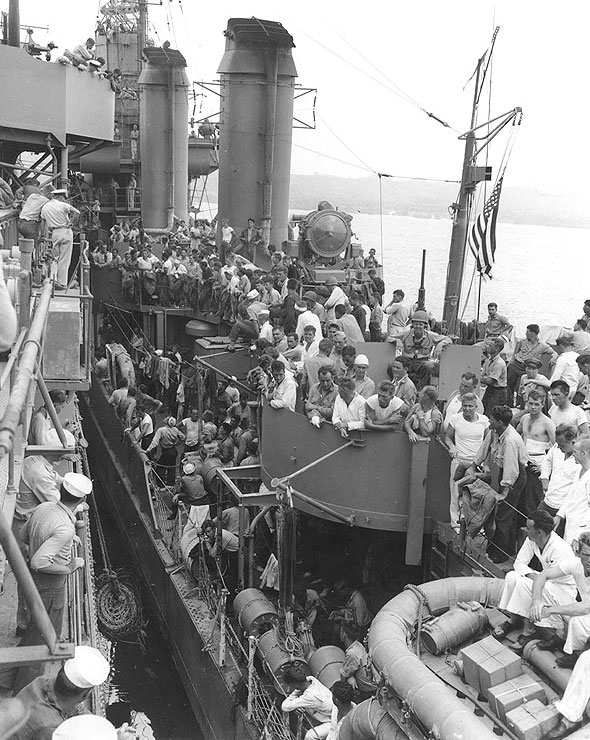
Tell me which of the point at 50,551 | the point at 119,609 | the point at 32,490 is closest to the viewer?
the point at 50,551

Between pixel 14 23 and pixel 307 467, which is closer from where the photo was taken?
pixel 307 467

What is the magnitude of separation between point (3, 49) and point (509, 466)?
57.5 feet

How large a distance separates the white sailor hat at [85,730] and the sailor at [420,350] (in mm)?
7898

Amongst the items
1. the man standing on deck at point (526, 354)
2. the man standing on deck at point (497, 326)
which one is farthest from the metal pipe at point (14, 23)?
the man standing on deck at point (526, 354)

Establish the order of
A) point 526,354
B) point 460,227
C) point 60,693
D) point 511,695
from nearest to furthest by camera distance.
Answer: point 60,693, point 511,695, point 526,354, point 460,227

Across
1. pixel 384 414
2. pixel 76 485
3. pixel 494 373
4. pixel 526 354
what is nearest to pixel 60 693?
pixel 76 485

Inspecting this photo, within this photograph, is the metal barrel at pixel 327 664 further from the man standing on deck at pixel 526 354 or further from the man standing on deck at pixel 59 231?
the man standing on deck at pixel 59 231

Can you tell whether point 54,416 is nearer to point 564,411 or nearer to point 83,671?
point 83,671

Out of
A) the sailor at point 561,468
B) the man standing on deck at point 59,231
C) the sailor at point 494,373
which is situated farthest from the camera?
the man standing on deck at point 59,231

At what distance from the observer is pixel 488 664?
646cm

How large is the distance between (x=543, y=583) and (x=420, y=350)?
5.82m

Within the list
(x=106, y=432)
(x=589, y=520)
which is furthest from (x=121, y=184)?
(x=589, y=520)

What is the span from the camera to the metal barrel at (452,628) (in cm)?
720

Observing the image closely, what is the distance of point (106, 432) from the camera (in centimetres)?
2117
